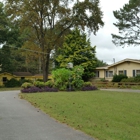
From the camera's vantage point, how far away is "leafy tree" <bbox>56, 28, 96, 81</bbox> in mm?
42688

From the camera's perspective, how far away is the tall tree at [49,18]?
123 feet

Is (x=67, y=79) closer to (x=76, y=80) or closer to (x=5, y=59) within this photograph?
(x=76, y=80)

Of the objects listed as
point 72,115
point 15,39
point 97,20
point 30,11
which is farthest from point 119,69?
point 72,115

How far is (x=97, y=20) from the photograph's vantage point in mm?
40656

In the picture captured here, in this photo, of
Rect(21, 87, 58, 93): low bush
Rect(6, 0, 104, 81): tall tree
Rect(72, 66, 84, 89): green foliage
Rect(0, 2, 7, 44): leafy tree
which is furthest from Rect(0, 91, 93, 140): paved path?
Rect(0, 2, 7, 44): leafy tree

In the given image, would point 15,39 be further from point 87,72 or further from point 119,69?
point 119,69

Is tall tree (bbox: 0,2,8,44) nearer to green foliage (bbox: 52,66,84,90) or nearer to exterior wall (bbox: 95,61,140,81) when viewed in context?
exterior wall (bbox: 95,61,140,81)

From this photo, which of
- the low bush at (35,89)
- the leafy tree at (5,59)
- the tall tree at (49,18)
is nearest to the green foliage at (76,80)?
the low bush at (35,89)

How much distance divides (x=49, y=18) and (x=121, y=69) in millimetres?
14524

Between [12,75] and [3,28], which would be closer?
[3,28]

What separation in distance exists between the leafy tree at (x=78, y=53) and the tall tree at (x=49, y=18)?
241cm

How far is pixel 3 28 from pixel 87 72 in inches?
663

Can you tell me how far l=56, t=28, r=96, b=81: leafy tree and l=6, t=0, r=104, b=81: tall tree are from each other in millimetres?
2406

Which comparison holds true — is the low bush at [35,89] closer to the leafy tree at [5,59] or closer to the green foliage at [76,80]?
the green foliage at [76,80]
